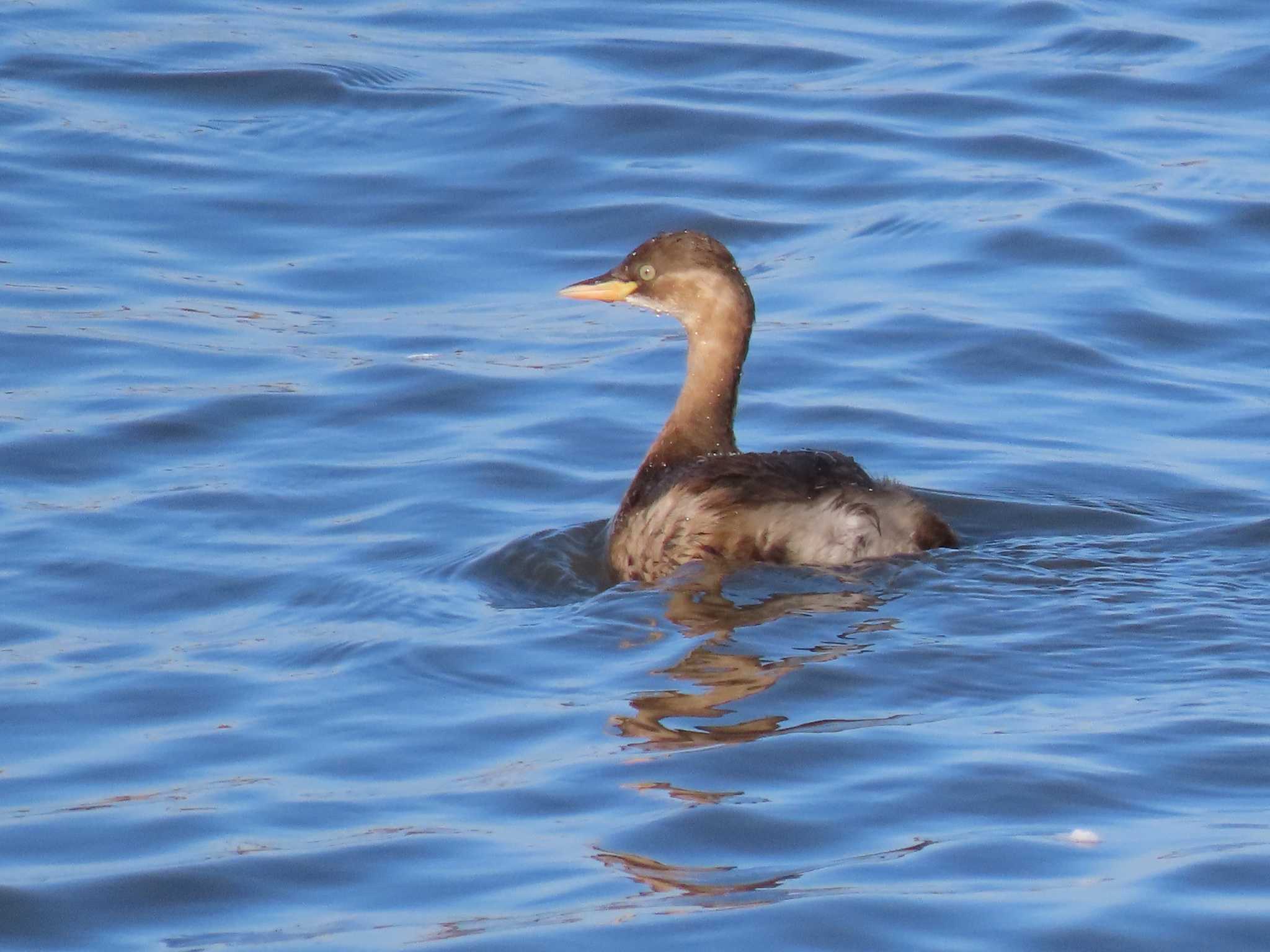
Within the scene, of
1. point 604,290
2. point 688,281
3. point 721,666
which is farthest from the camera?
point 604,290

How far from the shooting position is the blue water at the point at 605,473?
528cm

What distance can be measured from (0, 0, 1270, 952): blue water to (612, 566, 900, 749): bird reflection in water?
0.02 metres

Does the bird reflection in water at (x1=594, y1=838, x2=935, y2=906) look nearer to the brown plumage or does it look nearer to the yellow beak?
the brown plumage

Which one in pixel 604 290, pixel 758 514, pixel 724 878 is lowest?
pixel 724 878

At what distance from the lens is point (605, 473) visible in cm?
880

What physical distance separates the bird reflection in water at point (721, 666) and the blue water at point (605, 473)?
0.02m

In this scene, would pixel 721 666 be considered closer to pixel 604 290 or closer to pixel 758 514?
pixel 758 514

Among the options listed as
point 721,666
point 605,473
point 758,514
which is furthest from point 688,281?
point 721,666

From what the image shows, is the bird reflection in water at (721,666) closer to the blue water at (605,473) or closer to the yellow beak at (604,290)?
the blue water at (605,473)

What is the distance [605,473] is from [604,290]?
694mm

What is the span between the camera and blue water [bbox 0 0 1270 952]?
208 inches

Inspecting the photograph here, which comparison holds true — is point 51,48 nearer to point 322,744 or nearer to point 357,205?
point 357,205

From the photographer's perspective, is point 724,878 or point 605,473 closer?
point 724,878

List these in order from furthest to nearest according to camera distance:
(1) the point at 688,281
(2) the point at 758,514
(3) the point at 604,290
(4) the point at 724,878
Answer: (3) the point at 604,290 → (1) the point at 688,281 → (2) the point at 758,514 → (4) the point at 724,878
